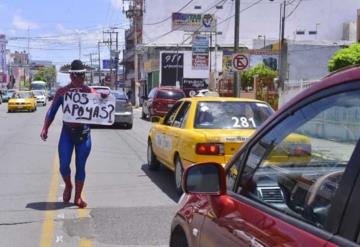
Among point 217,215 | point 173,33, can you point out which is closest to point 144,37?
point 173,33

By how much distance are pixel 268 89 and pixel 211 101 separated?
25.2 metres

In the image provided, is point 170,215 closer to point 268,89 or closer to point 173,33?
point 268,89

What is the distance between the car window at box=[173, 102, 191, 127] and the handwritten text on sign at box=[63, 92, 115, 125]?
1265mm

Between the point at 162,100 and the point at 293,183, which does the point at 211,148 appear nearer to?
the point at 293,183

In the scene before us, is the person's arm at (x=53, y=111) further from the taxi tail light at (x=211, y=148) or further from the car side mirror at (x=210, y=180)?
the car side mirror at (x=210, y=180)

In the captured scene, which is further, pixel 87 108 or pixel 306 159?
pixel 87 108

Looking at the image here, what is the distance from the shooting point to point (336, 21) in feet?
249

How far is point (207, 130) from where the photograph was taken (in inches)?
362

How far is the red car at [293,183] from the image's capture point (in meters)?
2.31

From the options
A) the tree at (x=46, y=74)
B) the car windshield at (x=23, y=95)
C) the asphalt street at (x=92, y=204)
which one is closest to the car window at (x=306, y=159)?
the asphalt street at (x=92, y=204)

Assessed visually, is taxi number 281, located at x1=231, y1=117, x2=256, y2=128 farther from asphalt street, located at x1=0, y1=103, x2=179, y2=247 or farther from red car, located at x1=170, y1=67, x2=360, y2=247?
red car, located at x1=170, y1=67, x2=360, y2=247

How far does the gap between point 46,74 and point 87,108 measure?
180m

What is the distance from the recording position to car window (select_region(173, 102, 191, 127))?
10.2m

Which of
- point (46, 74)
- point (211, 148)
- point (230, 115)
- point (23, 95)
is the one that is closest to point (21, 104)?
point (23, 95)
